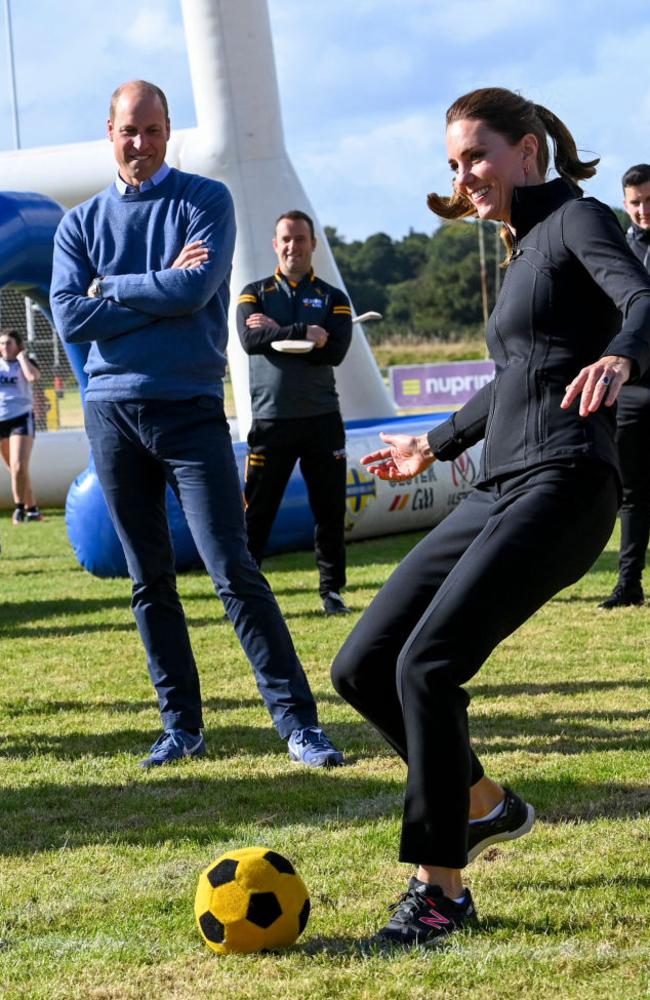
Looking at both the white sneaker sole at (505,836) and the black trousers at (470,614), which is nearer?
the black trousers at (470,614)

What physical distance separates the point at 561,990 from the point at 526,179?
1.84 metres

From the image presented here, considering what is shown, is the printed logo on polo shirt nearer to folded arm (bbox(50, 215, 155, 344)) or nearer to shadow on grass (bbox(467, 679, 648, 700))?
shadow on grass (bbox(467, 679, 648, 700))

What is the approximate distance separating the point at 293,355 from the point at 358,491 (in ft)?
10.0

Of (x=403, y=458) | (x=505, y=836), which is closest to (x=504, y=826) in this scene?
(x=505, y=836)

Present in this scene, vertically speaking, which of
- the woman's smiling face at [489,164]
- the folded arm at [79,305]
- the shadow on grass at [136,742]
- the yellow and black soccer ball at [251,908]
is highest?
the woman's smiling face at [489,164]

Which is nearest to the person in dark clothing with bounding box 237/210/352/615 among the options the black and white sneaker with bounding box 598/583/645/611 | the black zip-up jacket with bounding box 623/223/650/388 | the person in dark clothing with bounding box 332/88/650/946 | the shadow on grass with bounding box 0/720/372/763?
the black and white sneaker with bounding box 598/583/645/611

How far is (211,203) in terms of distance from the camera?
4.67 meters

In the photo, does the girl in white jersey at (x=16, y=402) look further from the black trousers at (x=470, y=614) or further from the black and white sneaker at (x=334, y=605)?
the black trousers at (x=470, y=614)

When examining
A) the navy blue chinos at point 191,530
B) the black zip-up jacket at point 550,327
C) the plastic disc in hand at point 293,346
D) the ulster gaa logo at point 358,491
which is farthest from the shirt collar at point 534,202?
the ulster gaa logo at point 358,491

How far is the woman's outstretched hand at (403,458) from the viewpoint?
356cm

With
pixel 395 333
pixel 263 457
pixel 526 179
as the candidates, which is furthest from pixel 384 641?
pixel 395 333

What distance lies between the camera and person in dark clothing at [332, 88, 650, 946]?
2928 millimetres

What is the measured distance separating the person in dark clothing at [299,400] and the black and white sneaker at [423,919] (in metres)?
4.74

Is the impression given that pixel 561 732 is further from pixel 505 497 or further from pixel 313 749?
pixel 505 497
